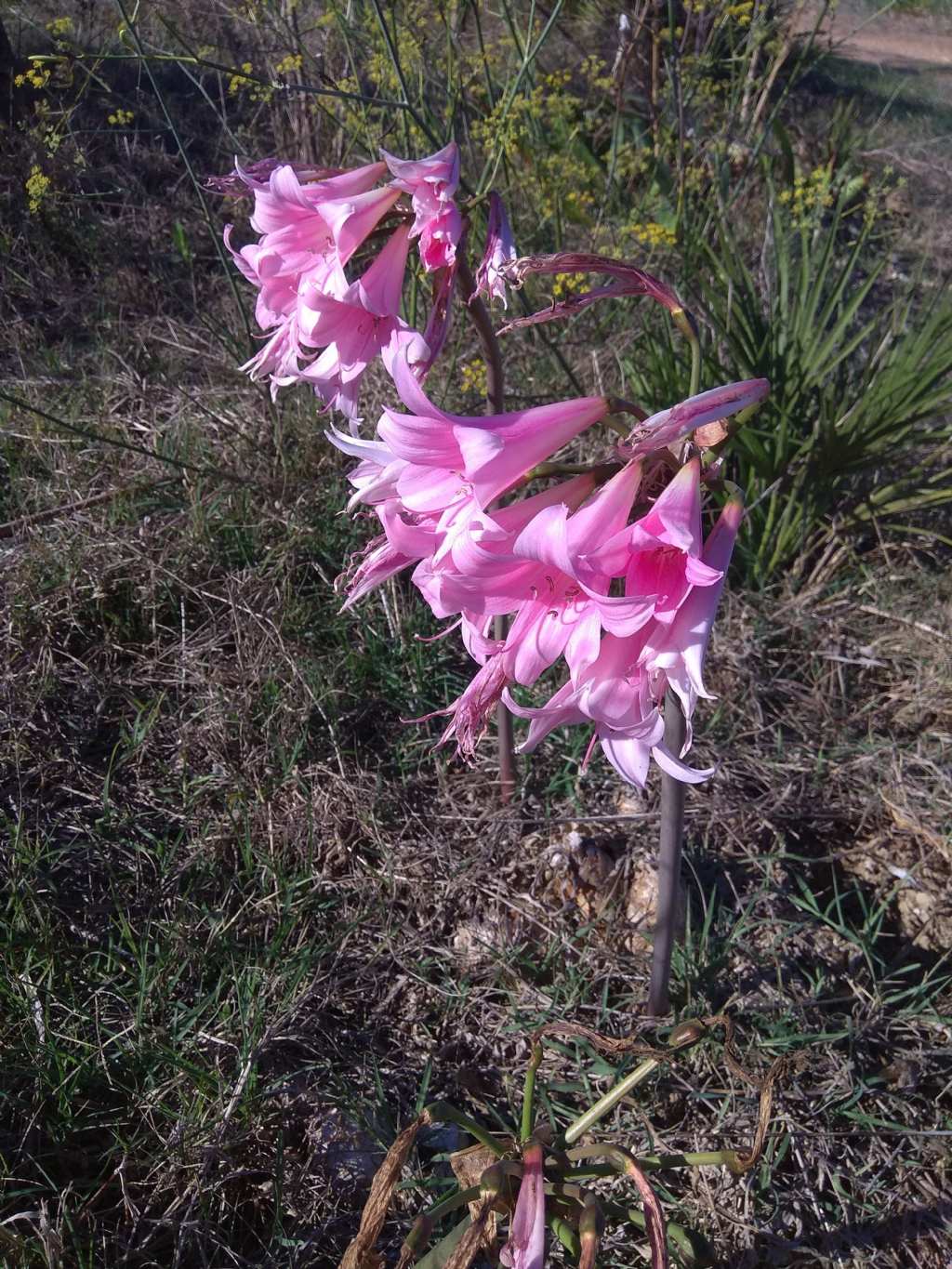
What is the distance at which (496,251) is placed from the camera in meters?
1.65

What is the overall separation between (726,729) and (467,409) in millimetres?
1733

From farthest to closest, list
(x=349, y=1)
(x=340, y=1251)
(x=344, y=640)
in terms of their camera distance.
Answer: (x=349, y=1)
(x=344, y=640)
(x=340, y=1251)

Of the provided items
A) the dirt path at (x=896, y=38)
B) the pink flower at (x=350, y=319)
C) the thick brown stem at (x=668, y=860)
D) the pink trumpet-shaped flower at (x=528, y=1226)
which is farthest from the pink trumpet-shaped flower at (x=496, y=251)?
the dirt path at (x=896, y=38)

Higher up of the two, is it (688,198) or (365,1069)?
(688,198)

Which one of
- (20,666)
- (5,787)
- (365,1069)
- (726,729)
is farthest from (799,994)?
(20,666)

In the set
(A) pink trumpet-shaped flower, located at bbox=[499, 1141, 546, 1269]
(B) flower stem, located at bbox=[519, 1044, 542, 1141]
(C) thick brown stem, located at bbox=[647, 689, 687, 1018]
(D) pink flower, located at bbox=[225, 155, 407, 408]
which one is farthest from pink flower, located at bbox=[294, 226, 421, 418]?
(A) pink trumpet-shaped flower, located at bbox=[499, 1141, 546, 1269]

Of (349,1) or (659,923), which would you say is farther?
(349,1)

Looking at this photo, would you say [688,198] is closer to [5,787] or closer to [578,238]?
[578,238]

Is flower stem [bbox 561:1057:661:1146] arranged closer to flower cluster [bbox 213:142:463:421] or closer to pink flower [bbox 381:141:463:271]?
flower cluster [bbox 213:142:463:421]

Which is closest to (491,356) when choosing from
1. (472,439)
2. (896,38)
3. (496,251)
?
(496,251)

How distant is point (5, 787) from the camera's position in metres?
2.55

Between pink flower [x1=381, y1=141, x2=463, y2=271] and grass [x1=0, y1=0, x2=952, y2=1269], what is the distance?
4.89ft

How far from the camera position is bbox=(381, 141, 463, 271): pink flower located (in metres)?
1.57

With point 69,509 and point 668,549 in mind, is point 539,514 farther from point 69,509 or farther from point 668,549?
point 69,509
